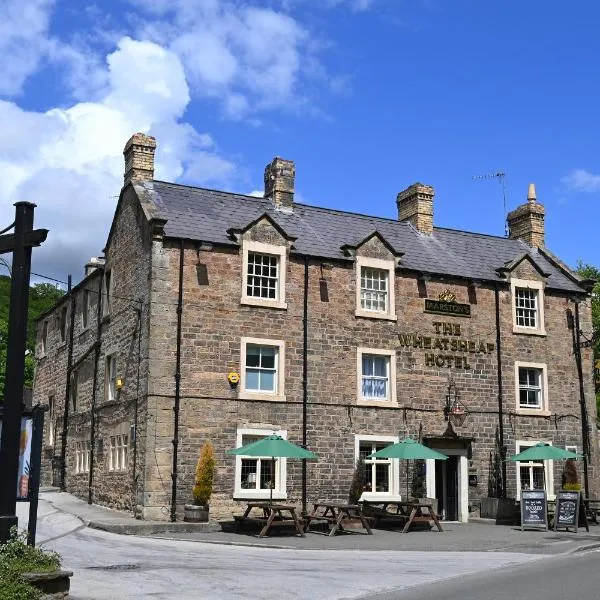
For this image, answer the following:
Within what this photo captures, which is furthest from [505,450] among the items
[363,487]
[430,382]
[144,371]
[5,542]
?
[5,542]

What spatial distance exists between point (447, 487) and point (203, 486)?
8892 mm

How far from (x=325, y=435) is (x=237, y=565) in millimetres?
10112

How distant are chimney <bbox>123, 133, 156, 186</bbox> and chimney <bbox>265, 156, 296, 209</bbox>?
421 centimetres

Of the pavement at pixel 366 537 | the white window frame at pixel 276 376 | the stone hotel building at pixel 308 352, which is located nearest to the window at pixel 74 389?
the stone hotel building at pixel 308 352

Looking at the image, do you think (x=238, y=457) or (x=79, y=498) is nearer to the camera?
(x=238, y=457)

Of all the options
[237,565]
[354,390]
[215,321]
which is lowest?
[237,565]

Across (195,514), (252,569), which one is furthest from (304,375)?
(252,569)

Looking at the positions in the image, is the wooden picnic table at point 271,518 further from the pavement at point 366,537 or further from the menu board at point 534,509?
the menu board at point 534,509

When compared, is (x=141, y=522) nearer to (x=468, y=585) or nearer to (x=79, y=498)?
(x=79, y=498)

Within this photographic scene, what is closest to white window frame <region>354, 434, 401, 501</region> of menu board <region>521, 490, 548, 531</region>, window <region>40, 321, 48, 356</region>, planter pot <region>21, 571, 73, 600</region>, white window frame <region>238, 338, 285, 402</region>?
white window frame <region>238, 338, 285, 402</region>

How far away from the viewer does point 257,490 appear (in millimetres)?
23656

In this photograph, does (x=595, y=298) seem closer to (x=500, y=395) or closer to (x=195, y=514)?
(x=500, y=395)

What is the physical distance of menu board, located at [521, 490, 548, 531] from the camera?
76.9 feet

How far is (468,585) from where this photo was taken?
1255 cm
